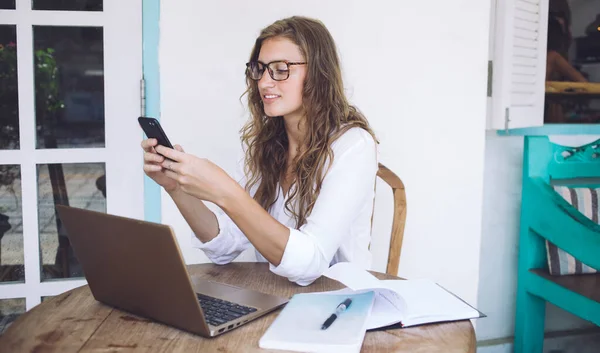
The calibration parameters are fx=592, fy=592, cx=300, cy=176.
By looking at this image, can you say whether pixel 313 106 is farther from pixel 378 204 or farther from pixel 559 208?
pixel 559 208

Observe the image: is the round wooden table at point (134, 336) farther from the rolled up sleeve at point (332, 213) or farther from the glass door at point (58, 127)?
the glass door at point (58, 127)

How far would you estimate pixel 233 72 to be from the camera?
2.27 meters

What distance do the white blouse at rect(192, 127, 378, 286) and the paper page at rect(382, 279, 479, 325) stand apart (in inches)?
8.4

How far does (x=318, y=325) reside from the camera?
1.05 meters

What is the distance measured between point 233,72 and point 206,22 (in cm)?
21

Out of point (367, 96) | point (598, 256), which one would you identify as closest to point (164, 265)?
point (367, 96)

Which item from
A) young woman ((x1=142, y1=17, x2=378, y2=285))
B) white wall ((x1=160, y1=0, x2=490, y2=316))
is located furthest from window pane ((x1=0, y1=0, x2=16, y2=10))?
young woman ((x1=142, y1=17, x2=378, y2=285))

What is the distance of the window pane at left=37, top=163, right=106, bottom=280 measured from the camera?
2260mm

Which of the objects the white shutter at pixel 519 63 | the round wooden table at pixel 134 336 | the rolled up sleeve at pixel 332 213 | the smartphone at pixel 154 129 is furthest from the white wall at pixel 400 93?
the round wooden table at pixel 134 336

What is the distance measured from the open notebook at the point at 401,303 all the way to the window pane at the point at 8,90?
61.7 inches

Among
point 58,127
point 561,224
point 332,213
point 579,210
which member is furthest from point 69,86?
point 579,210

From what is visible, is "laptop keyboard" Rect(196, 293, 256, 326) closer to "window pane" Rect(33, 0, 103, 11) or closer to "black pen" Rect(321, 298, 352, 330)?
"black pen" Rect(321, 298, 352, 330)

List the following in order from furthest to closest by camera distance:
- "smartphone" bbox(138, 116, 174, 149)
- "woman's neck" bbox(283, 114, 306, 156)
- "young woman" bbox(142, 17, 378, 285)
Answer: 1. "woman's neck" bbox(283, 114, 306, 156)
2. "young woman" bbox(142, 17, 378, 285)
3. "smartphone" bbox(138, 116, 174, 149)

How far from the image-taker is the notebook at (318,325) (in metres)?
0.97
